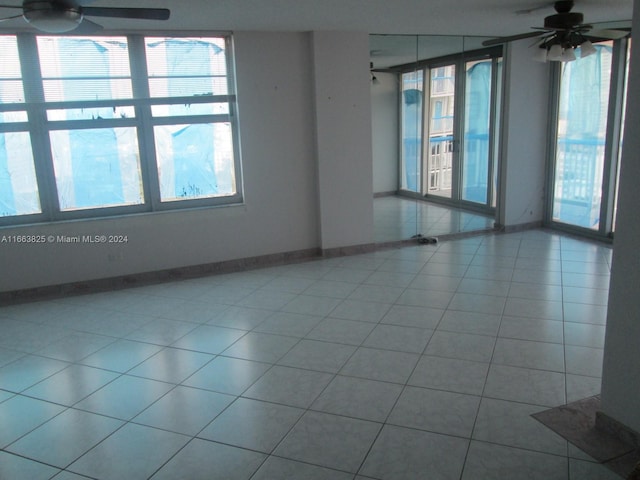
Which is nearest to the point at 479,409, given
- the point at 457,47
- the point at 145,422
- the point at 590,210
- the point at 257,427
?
the point at 257,427

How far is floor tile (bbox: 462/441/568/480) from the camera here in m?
2.10

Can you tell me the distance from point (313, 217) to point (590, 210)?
331cm

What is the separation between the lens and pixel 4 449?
8.00 feet

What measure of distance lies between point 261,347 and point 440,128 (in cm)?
466

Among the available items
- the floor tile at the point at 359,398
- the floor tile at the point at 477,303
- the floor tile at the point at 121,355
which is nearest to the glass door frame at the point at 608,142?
the floor tile at the point at 477,303

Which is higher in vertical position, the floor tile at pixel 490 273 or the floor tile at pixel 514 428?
the floor tile at pixel 490 273

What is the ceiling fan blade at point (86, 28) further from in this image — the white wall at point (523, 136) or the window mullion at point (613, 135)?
the window mullion at point (613, 135)

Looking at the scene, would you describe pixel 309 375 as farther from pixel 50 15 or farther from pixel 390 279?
pixel 50 15

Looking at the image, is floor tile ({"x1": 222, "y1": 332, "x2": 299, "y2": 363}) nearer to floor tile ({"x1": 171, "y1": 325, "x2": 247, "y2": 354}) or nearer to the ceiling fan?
floor tile ({"x1": 171, "y1": 325, "x2": 247, "y2": 354})

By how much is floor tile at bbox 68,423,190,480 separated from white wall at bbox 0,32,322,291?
266 cm

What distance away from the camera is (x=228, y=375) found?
10.1ft

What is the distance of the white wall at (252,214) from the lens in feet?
15.6

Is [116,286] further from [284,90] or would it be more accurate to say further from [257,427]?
[257,427]

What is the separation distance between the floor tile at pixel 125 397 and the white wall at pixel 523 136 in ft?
16.2
